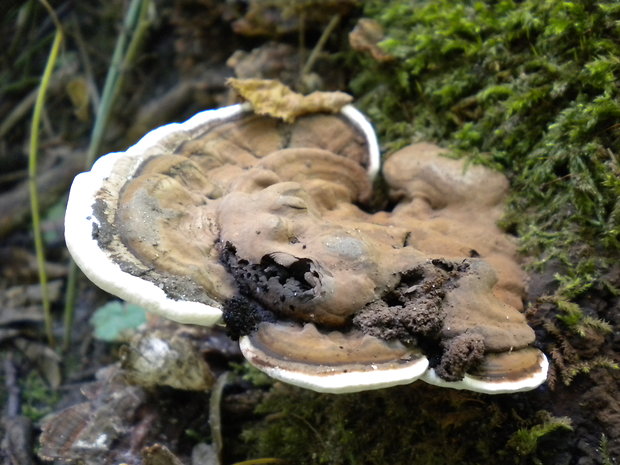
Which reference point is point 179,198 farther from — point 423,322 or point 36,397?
point 36,397

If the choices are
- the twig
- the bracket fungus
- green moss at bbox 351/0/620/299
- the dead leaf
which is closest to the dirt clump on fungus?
the bracket fungus

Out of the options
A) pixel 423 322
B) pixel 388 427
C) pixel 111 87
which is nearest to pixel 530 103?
pixel 423 322

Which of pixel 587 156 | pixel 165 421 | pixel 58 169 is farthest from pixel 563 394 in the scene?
pixel 58 169

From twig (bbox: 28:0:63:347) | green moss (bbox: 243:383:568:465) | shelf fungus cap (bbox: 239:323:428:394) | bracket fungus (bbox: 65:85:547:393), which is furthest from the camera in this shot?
twig (bbox: 28:0:63:347)

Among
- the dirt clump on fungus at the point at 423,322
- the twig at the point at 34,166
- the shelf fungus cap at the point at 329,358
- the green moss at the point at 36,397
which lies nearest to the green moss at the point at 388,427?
the dirt clump on fungus at the point at 423,322

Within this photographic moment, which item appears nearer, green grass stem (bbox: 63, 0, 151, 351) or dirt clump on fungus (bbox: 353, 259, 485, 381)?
dirt clump on fungus (bbox: 353, 259, 485, 381)

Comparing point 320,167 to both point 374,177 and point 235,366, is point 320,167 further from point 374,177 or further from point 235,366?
point 235,366

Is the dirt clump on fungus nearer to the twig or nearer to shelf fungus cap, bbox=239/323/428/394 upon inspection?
shelf fungus cap, bbox=239/323/428/394
